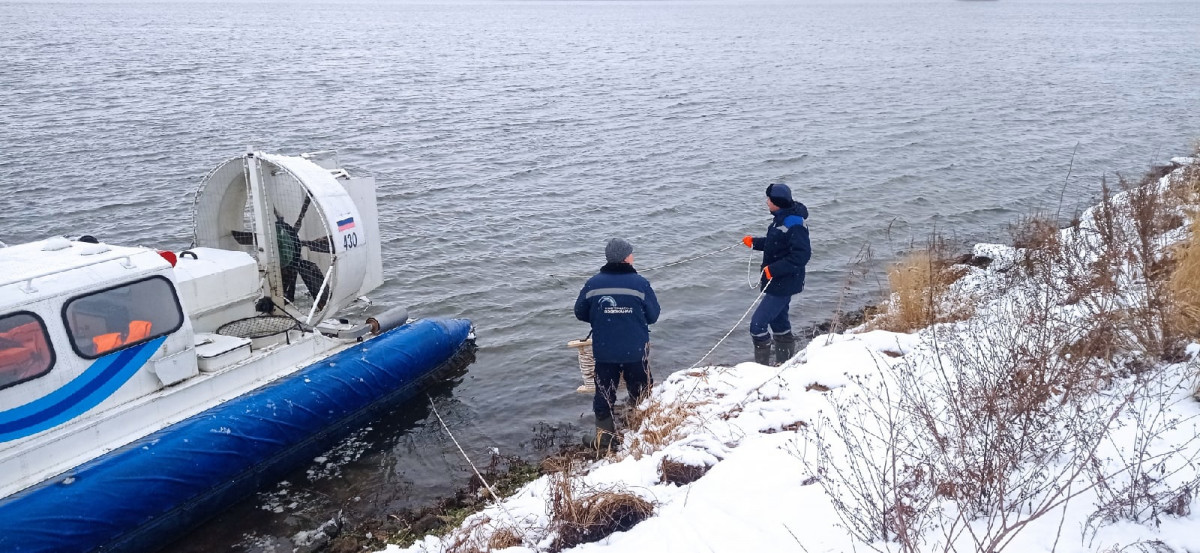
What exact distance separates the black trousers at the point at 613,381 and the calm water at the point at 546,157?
42.0 inches

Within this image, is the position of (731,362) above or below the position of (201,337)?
below

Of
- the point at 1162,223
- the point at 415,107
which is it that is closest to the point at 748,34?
the point at 415,107

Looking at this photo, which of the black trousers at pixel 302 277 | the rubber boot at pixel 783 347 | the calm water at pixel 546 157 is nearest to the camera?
the black trousers at pixel 302 277

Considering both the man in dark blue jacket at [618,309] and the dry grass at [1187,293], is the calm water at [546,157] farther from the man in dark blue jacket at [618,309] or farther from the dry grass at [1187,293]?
the dry grass at [1187,293]

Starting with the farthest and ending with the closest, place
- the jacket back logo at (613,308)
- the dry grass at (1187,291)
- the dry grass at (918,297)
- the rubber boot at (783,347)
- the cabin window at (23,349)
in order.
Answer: the rubber boot at (783,347) < the dry grass at (918,297) < the jacket back logo at (613,308) < the cabin window at (23,349) < the dry grass at (1187,291)

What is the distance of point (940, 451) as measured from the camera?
13.4 feet

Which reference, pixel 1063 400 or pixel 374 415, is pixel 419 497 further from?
pixel 1063 400

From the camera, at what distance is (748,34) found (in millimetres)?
50094

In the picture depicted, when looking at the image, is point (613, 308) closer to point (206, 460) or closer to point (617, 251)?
point (617, 251)

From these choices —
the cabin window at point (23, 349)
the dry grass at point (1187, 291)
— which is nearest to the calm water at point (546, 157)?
the cabin window at point (23, 349)

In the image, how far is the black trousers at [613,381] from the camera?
6594mm

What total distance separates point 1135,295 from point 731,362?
4.02 metres

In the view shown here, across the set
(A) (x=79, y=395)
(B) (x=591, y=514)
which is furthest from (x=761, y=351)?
(A) (x=79, y=395)

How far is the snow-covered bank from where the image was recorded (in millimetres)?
3553
